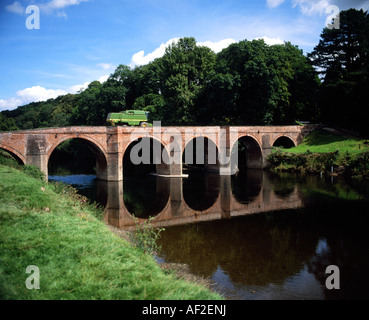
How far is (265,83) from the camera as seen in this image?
36000 mm

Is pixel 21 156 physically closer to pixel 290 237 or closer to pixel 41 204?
pixel 41 204

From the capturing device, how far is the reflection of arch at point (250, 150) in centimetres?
3753

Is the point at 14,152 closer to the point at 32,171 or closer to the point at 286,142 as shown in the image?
the point at 32,171

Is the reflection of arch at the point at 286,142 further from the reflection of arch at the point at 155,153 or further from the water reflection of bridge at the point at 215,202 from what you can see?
the reflection of arch at the point at 155,153

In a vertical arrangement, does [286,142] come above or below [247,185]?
above

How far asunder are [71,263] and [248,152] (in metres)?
33.5

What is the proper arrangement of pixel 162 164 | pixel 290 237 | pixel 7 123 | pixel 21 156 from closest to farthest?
pixel 290 237 < pixel 21 156 < pixel 162 164 < pixel 7 123

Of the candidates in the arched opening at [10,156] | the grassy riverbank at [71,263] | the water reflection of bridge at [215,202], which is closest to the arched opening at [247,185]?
the water reflection of bridge at [215,202]

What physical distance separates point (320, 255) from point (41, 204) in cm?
1066

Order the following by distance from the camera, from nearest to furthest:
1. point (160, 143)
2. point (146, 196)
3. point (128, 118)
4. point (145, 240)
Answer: point (145, 240), point (146, 196), point (160, 143), point (128, 118)

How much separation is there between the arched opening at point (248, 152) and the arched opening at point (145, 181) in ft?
31.1

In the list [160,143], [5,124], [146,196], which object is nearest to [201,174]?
[160,143]
